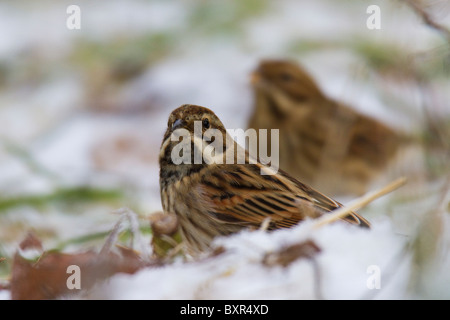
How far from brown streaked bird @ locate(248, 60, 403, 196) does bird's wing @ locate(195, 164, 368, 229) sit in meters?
1.87

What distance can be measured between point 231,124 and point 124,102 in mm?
1078

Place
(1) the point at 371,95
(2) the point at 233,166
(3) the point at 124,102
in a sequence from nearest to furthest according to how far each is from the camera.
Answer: (2) the point at 233,166
(1) the point at 371,95
(3) the point at 124,102

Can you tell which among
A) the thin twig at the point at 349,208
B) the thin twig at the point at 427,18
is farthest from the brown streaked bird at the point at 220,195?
the thin twig at the point at 427,18

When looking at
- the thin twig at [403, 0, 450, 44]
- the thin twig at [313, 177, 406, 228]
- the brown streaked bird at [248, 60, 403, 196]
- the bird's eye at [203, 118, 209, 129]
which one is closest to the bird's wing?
the bird's eye at [203, 118, 209, 129]

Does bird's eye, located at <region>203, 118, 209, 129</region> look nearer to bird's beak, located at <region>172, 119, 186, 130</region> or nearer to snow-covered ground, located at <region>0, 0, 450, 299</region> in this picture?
bird's beak, located at <region>172, 119, 186, 130</region>

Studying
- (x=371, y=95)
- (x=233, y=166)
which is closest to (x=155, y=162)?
(x=371, y=95)

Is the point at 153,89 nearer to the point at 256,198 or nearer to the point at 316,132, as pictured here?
the point at 316,132

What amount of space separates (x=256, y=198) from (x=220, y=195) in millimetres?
147

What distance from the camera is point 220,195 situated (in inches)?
113

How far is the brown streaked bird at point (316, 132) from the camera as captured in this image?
4914 mm

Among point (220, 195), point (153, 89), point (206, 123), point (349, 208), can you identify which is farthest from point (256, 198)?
point (153, 89)

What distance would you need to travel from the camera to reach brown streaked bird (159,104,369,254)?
273 cm
